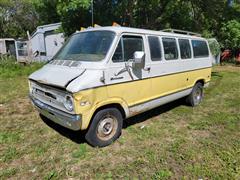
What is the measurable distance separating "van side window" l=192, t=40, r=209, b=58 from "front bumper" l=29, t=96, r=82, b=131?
13.9ft

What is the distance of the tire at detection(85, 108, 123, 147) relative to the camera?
4.09 metres

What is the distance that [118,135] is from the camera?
4637 mm

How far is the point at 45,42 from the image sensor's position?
2105 cm

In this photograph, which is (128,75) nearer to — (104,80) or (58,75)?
(104,80)

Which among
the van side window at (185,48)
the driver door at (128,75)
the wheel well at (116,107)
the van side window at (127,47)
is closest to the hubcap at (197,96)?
the van side window at (185,48)

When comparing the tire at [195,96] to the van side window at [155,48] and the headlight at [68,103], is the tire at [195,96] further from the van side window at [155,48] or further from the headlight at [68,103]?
the headlight at [68,103]

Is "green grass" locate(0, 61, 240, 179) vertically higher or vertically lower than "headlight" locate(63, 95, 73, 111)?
lower

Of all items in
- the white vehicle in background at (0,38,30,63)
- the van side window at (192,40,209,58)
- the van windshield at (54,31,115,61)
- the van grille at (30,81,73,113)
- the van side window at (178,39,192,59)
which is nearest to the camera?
the van grille at (30,81,73,113)

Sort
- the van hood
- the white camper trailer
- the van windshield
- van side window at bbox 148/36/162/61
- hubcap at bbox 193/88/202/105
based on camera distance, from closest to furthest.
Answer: the van hood, the van windshield, van side window at bbox 148/36/162/61, hubcap at bbox 193/88/202/105, the white camper trailer

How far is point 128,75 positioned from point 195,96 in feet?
11.0

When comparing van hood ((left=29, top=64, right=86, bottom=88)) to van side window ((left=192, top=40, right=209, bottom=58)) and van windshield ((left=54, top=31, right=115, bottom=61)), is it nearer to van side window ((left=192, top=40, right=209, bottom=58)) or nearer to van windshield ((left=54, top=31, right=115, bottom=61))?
van windshield ((left=54, top=31, right=115, bottom=61))

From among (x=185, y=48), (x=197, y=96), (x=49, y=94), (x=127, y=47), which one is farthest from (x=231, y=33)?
(x=49, y=94)

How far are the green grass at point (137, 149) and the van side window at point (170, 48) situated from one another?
62.9 inches

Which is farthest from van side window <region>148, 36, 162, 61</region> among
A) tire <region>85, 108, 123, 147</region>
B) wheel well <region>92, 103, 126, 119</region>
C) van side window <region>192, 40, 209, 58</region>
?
van side window <region>192, 40, 209, 58</region>
